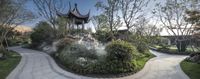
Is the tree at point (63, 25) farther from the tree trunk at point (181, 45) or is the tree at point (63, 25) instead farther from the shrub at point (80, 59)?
the tree trunk at point (181, 45)

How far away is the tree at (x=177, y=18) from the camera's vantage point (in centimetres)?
2616

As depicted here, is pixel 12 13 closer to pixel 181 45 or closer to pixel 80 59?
pixel 80 59

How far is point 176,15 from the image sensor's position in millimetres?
27188

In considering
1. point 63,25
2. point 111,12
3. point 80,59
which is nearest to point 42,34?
point 63,25

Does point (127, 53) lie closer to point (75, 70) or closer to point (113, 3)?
point (75, 70)

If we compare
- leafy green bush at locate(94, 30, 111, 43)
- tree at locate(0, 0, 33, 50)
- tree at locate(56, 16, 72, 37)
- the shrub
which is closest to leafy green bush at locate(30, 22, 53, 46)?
tree at locate(56, 16, 72, 37)

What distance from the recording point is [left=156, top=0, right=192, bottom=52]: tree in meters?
26.2

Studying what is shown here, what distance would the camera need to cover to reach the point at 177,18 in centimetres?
2723

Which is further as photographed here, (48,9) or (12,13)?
(48,9)

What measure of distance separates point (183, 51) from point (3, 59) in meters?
21.9

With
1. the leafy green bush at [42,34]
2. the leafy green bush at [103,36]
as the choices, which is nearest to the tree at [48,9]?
the leafy green bush at [42,34]

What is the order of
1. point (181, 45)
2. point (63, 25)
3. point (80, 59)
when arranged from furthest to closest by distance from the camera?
point (63, 25)
point (181, 45)
point (80, 59)

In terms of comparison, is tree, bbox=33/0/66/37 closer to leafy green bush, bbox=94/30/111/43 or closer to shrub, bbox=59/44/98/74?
leafy green bush, bbox=94/30/111/43

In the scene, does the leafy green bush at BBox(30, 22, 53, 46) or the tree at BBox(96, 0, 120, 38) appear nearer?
the tree at BBox(96, 0, 120, 38)
